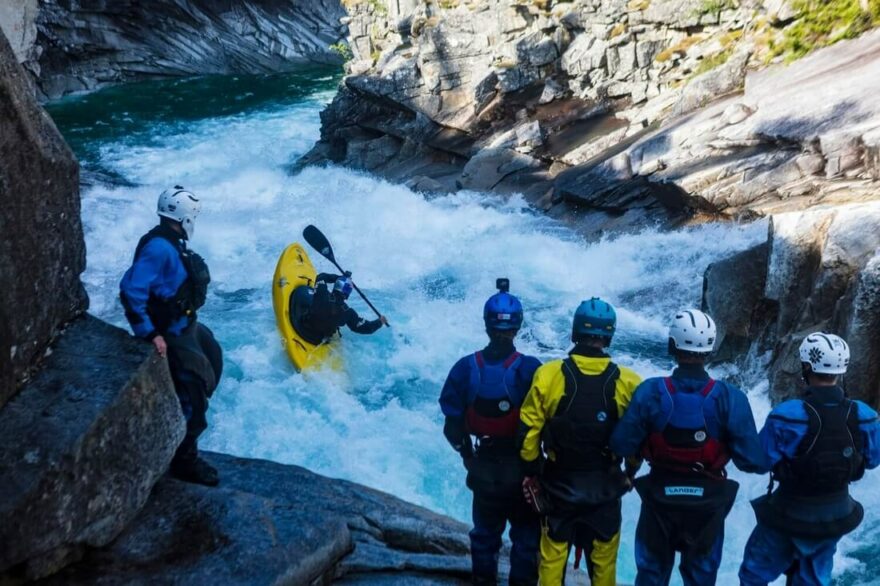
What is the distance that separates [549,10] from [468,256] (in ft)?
17.2

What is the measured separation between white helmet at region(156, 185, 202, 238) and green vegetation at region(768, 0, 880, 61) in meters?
9.04

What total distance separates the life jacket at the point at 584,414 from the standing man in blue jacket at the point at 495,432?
→ 0.72ft

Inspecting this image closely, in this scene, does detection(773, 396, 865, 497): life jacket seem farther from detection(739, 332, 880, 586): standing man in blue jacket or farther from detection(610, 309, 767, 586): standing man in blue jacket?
detection(610, 309, 767, 586): standing man in blue jacket

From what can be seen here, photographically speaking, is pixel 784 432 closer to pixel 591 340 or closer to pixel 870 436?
pixel 870 436

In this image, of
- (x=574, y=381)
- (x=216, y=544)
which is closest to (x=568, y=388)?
(x=574, y=381)

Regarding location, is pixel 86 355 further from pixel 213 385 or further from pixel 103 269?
pixel 103 269

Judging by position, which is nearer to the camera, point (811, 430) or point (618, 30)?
point (811, 430)

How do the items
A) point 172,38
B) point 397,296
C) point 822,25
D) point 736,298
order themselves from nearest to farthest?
point 736,298, point 822,25, point 397,296, point 172,38

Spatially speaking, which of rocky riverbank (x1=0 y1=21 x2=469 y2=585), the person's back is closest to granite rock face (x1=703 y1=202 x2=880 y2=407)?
the person's back

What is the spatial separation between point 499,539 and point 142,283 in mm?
2208

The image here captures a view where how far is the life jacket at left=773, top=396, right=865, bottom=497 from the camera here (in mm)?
3678

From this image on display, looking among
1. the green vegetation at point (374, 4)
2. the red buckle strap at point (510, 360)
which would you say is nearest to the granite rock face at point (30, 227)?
the red buckle strap at point (510, 360)

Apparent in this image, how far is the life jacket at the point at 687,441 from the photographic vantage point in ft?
12.1

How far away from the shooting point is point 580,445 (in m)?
3.83
